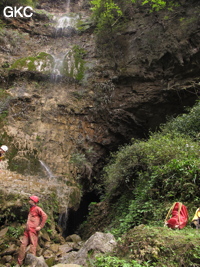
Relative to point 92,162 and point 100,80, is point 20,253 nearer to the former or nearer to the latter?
point 92,162

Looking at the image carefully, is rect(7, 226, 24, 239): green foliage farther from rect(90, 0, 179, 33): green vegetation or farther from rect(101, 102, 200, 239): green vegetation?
rect(90, 0, 179, 33): green vegetation

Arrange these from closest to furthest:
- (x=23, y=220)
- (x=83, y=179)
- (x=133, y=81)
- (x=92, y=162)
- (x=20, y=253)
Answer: (x=20, y=253), (x=23, y=220), (x=83, y=179), (x=92, y=162), (x=133, y=81)

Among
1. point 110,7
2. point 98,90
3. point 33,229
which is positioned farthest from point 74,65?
point 33,229

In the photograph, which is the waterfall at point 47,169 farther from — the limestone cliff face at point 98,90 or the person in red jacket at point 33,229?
the person in red jacket at point 33,229

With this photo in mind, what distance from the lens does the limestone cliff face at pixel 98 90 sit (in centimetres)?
1071

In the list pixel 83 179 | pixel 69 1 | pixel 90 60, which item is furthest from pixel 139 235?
pixel 69 1

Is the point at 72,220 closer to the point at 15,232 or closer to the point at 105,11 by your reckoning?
the point at 15,232

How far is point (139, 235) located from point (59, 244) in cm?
417

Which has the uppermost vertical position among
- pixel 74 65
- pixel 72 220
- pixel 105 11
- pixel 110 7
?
pixel 105 11

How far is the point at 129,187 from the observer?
7.40m
